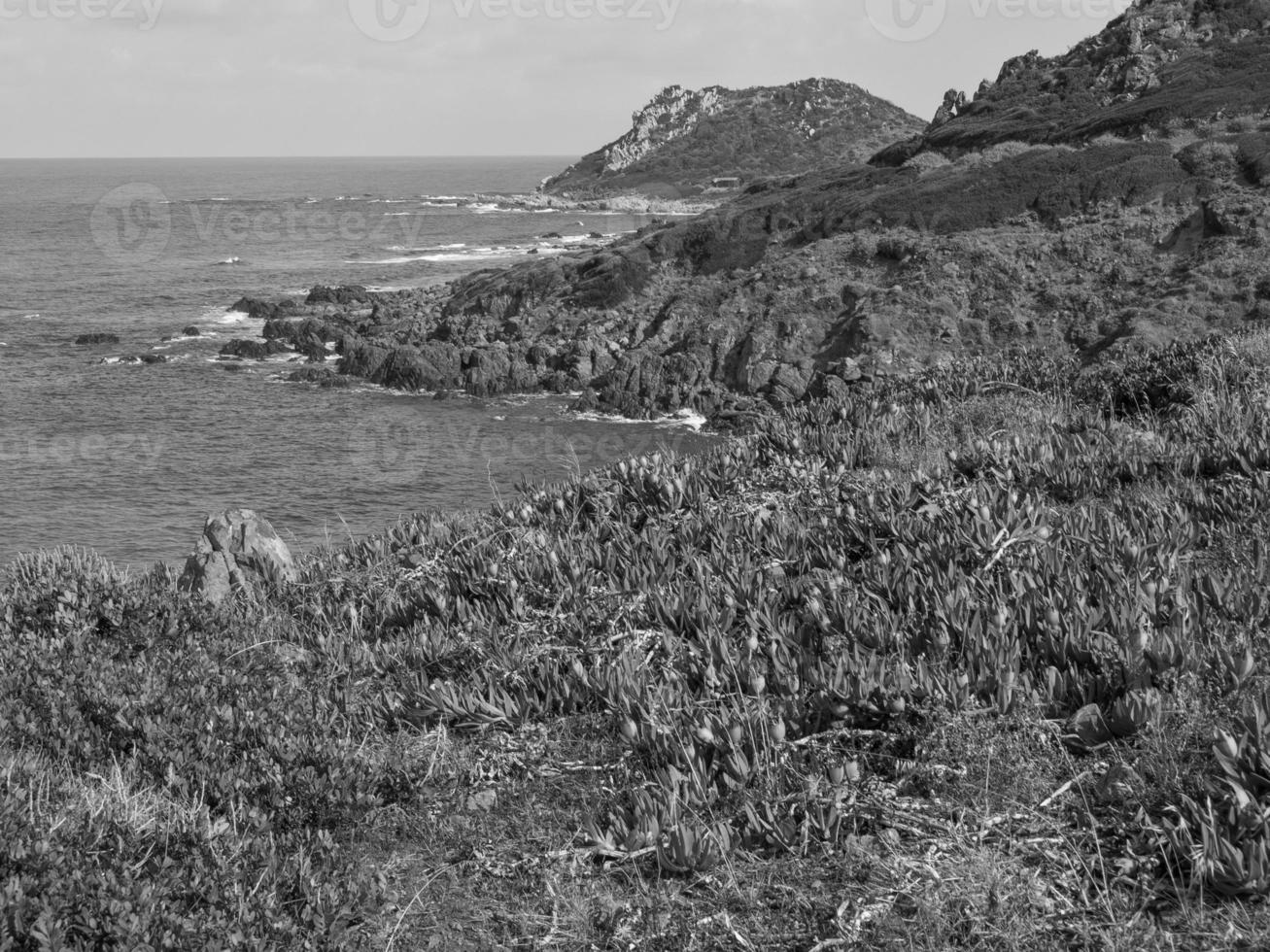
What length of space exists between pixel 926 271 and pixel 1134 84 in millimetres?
22796

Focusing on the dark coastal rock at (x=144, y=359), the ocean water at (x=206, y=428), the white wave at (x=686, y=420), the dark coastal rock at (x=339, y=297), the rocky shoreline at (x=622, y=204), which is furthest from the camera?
the rocky shoreline at (x=622, y=204)

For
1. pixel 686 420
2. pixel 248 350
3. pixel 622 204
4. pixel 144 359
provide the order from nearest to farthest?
1. pixel 686 420
2. pixel 144 359
3. pixel 248 350
4. pixel 622 204

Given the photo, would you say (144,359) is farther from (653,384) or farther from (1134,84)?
(1134,84)

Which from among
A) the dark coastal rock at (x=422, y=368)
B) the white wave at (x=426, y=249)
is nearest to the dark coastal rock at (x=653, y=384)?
the dark coastal rock at (x=422, y=368)

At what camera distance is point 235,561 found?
27.3ft

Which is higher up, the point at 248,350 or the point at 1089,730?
the point at 1089,730

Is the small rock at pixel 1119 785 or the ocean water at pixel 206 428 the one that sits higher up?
the small rock at pixel 1119 785

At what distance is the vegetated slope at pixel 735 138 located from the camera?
436ft

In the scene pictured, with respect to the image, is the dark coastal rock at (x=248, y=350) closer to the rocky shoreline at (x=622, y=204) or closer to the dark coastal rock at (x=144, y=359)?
the dark coastal rock at (x=144, y=359)

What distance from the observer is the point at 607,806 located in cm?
391

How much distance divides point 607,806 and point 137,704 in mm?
2229

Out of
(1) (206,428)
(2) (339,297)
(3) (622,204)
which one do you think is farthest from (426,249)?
(1) (206,428)

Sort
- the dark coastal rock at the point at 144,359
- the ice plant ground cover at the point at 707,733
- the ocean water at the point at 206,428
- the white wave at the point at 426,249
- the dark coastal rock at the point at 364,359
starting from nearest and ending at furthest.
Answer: the ice plant ground cover at the point at 707,733
the ocean water at the point at 206,428
the dark coastal rock at the point at 364,359
the dark coastal rock at the point at 144,359
the white wave at the point at 426,249

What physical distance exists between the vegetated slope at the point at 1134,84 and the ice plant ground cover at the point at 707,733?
44285 mm
